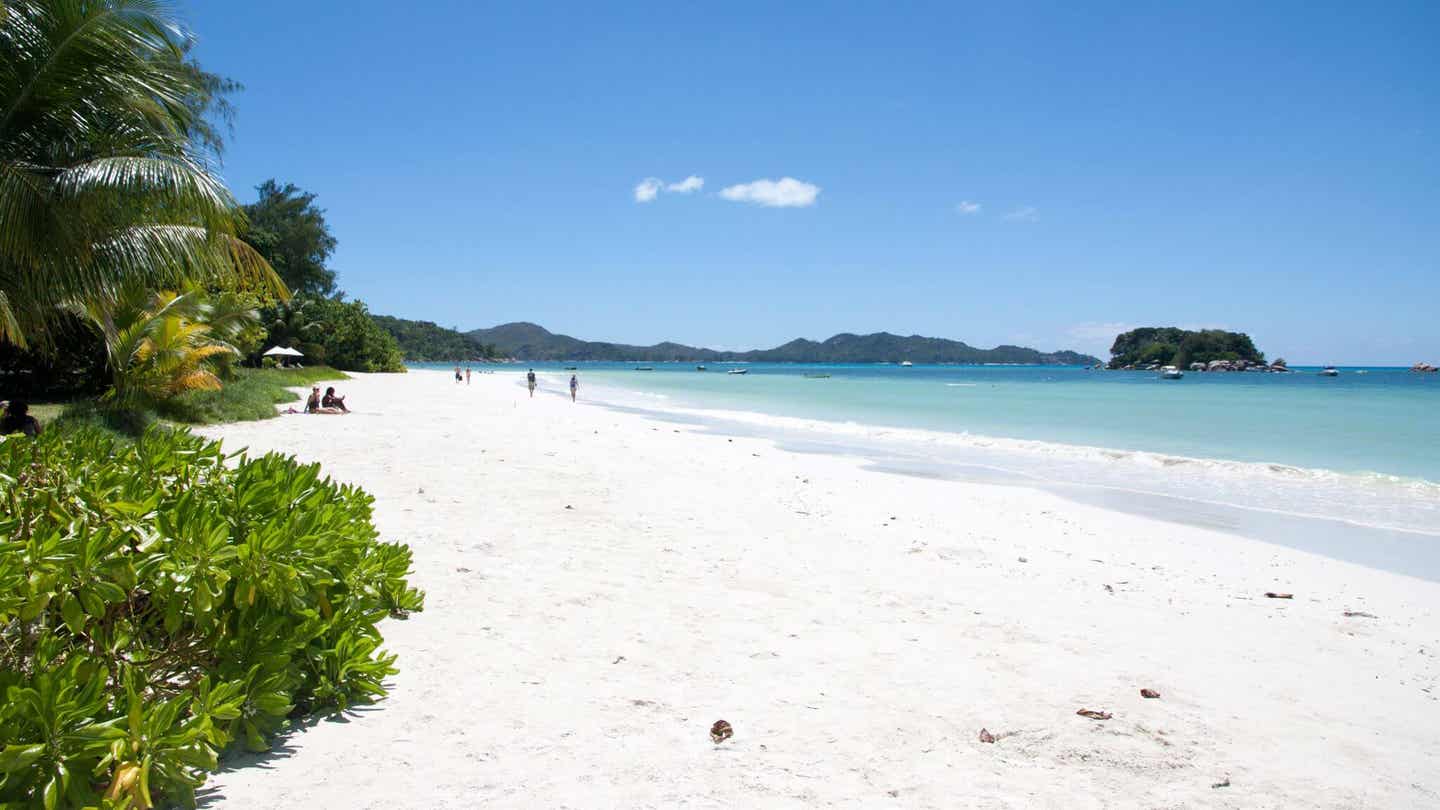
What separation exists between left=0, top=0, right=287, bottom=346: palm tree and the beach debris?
7.95m

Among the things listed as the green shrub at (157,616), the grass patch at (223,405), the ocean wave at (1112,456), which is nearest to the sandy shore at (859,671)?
the green shrub at (157,616)

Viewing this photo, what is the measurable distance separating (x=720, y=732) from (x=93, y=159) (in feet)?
28.9

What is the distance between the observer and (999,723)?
11.3 ft

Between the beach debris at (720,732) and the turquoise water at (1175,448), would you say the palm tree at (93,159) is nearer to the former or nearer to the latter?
the beach debris at (720,732)

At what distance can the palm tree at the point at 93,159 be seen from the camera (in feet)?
24.6

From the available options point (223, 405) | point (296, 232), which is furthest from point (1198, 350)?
point (223, 405)

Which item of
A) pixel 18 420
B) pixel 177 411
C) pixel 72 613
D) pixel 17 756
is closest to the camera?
pixel 17 756

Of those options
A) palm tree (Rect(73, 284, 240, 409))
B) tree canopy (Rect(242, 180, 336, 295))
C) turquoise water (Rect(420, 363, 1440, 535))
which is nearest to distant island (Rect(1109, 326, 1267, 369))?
turquoise water (Rect(420, 363, 1440, 535))

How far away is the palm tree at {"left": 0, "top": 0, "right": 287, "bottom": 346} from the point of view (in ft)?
24.6

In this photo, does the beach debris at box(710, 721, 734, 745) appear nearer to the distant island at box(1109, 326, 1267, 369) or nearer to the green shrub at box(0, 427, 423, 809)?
the green shrub at box(0, 427, 423, 809)

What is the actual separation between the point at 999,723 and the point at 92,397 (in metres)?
18.3

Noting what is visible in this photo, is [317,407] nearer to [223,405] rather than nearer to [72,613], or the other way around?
[223,405]

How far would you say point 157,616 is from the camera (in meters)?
2.63

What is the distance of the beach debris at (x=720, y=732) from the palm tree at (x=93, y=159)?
7.95 meters
